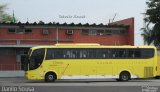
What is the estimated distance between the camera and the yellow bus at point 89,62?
1430 inches

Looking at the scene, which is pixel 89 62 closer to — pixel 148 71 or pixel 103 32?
pixel 148 71

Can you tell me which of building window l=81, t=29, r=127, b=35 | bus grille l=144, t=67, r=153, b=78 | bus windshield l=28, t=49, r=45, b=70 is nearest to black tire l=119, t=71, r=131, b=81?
bus grille l=144, t=67, r=153, b=78

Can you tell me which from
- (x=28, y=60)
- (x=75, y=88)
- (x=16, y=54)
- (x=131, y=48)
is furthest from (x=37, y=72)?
(x=75, y=88)

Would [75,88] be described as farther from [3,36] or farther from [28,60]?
[3,36]

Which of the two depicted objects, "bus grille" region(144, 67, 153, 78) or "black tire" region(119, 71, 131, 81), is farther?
"bus grille" region(144, 67, 153, 78)

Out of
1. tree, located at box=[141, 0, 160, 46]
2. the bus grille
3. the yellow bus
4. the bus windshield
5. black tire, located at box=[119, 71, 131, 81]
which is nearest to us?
the bus windshield

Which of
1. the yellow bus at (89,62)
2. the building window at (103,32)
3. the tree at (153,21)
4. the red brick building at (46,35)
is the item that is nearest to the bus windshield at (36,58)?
the yellow bus at (89,62)

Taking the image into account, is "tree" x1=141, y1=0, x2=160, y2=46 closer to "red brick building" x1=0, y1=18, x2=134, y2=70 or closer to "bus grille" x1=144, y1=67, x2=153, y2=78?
"red brick building" x1=0, y1=18, x2=134, y2=70

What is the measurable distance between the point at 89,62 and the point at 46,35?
60.9 ft

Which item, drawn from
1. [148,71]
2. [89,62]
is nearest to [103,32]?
[148,71]

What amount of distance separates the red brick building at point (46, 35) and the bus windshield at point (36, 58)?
17.0 metres

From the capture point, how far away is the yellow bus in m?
36.3

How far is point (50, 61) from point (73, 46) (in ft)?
7.12

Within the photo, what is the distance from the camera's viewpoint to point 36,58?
36.2m
